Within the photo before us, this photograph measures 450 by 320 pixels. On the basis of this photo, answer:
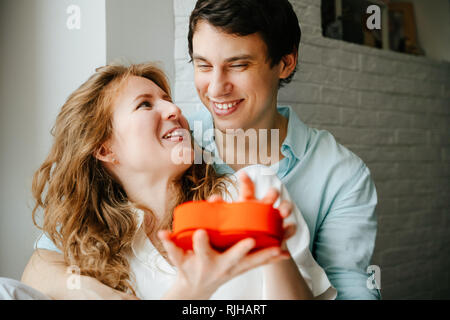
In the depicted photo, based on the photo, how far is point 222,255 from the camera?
69 centimetres

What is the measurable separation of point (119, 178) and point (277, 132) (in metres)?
0.50

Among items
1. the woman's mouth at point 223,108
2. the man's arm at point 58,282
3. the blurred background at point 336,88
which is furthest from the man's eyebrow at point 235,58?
the man's arm at point 58,282

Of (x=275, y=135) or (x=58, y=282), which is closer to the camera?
(x=58, y=282)

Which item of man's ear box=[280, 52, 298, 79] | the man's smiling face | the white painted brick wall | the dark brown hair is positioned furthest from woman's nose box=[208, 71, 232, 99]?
the white painted brick wall

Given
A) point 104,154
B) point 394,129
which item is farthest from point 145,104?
point 394,129

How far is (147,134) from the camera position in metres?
1.07

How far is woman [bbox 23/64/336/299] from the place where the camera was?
42.3 inches

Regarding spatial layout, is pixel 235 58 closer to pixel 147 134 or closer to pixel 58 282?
pixel 147 134

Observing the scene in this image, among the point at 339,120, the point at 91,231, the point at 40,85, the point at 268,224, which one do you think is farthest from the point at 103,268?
the point at 339,120

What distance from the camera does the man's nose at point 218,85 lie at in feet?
4.05

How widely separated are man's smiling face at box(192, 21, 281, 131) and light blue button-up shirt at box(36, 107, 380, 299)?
135 millimetres

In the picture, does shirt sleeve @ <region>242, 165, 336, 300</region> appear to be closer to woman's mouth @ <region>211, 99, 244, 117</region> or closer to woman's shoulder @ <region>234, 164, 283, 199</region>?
woman's shoulder @ <region>234, 164, 283, 199</region>

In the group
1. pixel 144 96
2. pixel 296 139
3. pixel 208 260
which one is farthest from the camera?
pixel 296 139
